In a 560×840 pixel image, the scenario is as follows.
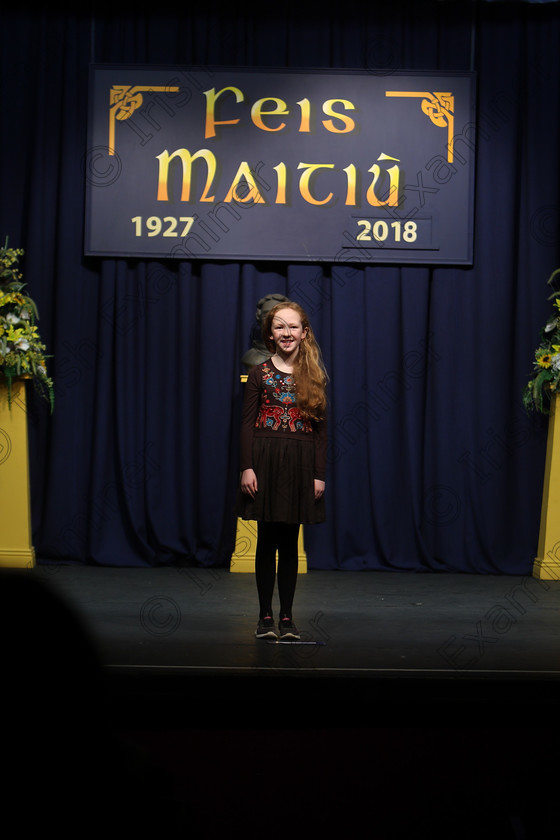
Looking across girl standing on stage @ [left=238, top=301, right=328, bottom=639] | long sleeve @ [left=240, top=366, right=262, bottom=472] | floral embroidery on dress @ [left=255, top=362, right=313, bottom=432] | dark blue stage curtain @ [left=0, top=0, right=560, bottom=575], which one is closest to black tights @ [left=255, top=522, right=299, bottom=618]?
girl standing on stage @ [left=238, top=301, right=328, bottom=639]

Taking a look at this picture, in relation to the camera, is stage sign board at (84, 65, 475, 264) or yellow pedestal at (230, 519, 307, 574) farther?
stage sign board at (84, 65, 475, 264)

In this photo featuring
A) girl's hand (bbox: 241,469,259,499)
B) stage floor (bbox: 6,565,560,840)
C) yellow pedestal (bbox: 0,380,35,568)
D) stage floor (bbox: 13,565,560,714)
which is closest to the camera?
stage floor (bbox: 6,565,560,840)

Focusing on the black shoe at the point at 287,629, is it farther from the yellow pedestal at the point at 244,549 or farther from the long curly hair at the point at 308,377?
the yellow pedestal at the point at 244,549

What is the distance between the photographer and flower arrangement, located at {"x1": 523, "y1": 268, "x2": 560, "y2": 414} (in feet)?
16.4

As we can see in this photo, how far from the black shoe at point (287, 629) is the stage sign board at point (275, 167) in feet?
7.95

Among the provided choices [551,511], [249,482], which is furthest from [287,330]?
[551,511]

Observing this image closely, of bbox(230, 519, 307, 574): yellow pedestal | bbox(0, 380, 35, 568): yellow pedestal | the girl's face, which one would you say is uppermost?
the girl's face

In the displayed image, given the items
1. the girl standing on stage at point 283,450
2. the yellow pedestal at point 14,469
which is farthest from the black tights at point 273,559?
the yellow pedestal at point 14,469

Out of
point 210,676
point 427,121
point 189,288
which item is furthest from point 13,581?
point 427,121

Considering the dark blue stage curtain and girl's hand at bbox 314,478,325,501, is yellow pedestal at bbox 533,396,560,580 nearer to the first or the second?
the dark blue stage curtain

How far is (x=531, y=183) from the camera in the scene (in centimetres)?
534

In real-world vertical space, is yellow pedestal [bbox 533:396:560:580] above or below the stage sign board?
below

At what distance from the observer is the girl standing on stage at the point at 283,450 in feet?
11.3

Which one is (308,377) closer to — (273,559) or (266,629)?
(273,559)
